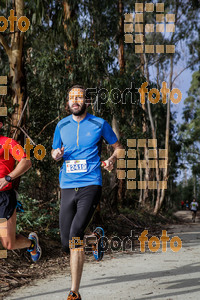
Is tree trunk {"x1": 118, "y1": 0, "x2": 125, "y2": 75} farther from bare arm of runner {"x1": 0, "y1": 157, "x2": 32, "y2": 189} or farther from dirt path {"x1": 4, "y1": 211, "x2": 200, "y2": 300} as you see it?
bare arm of runner {"x1": 0, "y1": 157, "x2": 32, "y2": 189}

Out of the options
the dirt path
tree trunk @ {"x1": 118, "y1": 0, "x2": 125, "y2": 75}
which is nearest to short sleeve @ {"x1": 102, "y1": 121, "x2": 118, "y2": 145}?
the dirt path

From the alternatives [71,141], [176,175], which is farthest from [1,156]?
[176,175]

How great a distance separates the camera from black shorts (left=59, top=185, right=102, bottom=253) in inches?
160

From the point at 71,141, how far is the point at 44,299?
176 cm

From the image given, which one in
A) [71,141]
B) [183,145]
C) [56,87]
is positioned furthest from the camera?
[183,145]

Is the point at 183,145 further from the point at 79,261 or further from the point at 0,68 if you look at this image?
the point at 79,261

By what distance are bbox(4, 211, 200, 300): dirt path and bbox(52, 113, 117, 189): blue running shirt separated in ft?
4.32

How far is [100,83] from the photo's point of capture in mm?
10664

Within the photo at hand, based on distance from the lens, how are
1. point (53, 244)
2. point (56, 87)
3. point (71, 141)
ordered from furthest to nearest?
point (56, 87), point (53, 244), point (71, 141)

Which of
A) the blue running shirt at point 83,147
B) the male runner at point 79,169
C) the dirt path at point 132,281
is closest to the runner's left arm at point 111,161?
the male runner at point 79,169

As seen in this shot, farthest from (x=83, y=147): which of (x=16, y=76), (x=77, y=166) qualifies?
(x=16, y=76)

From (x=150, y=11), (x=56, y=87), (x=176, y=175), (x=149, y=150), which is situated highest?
(x=150, y=11)

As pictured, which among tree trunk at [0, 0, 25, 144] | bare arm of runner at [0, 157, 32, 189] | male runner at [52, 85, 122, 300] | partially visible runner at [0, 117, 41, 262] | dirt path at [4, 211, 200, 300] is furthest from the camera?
tree trunk at [0, 0, 25, 144]

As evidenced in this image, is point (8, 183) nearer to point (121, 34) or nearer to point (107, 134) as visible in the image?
point (107, 134)
